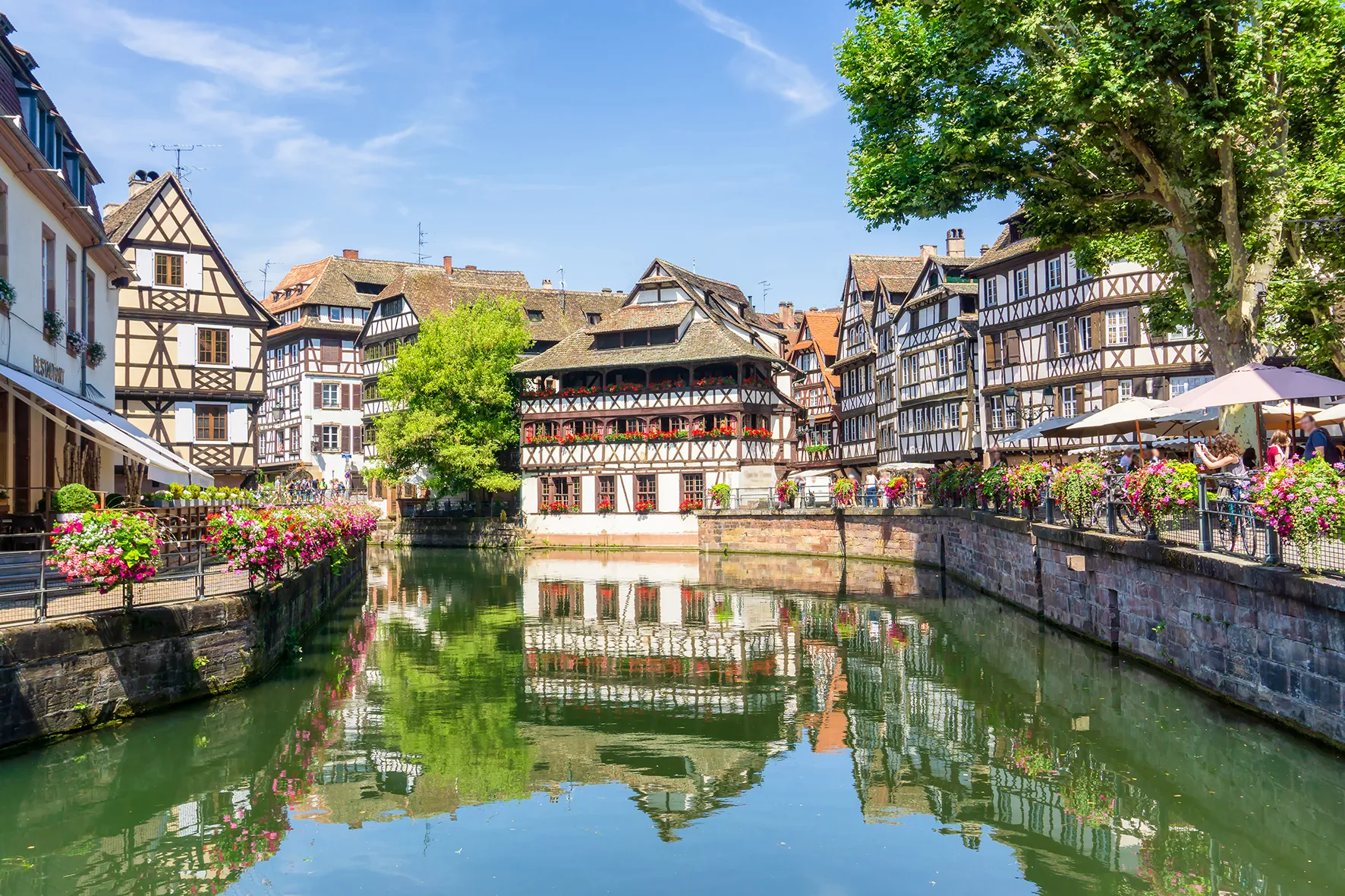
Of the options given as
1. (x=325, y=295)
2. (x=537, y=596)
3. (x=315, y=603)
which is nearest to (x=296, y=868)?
(x=315, y=603)

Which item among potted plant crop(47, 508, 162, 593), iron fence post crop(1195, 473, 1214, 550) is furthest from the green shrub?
iron fence post crop(1195, 473, 1214, 550)

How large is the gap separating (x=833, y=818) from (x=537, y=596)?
851 inches

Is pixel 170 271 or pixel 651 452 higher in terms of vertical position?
pixel 170 271

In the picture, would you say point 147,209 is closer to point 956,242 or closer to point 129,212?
point 129,212

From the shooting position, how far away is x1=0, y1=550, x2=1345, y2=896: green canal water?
377 inches

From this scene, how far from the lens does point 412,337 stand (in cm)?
6116

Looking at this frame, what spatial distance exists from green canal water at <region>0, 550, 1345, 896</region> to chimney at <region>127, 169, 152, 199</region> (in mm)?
23328

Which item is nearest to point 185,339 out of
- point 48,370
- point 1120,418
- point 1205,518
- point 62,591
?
point 48,370

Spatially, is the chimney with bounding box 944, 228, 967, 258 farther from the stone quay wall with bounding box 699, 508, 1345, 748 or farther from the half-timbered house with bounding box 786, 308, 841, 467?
the stone quay wall with bounding box 699, 508, 1345, 748

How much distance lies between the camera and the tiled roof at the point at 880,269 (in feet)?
192

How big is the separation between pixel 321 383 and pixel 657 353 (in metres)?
24.2

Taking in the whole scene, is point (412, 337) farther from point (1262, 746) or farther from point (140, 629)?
point (1262, 746)

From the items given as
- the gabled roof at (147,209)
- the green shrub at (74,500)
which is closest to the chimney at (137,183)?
the gabled roof at (147,209)

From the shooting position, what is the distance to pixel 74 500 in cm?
1731
